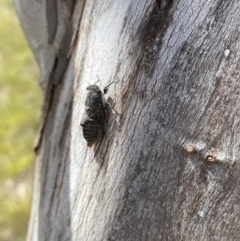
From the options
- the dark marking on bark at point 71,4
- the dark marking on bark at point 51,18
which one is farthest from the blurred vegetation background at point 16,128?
the dark marking on bark at point 71,4

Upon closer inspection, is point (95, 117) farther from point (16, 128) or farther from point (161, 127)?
point (16, 128)

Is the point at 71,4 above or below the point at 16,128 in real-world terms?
above

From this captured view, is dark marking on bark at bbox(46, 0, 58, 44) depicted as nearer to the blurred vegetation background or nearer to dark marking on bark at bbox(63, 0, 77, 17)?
dark marking on bark at bbox(63, 0, 77, 17)

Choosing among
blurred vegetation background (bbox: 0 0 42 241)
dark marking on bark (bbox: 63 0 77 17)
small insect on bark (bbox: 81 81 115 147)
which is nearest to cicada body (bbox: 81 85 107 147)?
small insect on bark (bbox: 81 81 115 147)

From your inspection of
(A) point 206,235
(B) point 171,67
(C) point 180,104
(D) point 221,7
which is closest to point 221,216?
(A) point 206,235

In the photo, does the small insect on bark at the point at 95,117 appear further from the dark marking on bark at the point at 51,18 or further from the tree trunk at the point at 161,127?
the dark marking on bark at the point at 51,18

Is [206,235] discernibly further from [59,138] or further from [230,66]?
[59,138]

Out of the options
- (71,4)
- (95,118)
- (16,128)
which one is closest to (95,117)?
(95,118)
